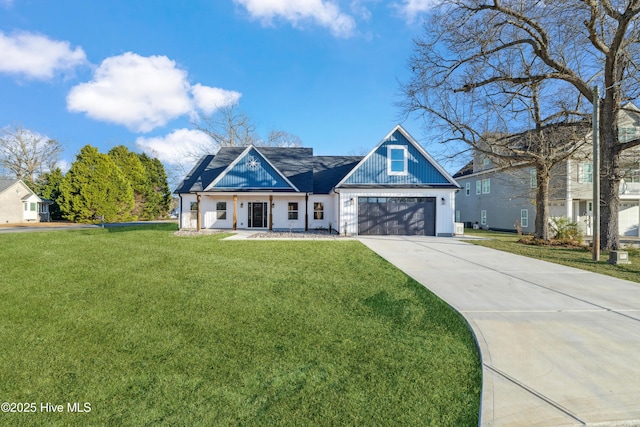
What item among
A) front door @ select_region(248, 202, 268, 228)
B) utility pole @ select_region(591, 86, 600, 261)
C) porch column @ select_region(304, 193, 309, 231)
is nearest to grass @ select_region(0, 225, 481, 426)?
utility pole @ select_region(591, 86, 600, 261)

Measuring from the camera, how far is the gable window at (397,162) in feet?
55.6

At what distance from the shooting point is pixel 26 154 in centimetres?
3841

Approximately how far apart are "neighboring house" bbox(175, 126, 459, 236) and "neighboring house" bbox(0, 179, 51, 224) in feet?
83.5

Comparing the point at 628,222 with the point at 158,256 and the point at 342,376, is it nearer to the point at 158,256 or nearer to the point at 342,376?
the point at 342,376

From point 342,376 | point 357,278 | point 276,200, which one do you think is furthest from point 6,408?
point 276,200

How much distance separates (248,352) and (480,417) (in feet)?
8.22

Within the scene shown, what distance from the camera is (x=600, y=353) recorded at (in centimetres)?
345

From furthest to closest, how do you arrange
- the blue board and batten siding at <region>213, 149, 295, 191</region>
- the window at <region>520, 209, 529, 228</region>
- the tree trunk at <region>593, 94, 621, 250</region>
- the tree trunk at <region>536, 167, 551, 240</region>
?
the window at <region>520, 209, 529, 228</region>
the blue board and batten siding at <region>213, 149, 295, 191</region>
the tree trunk at <region>536, 167, 551, 240</region>
the tree trunk at <region>593, 94, 621, 250</region>

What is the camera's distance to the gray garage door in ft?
55.4

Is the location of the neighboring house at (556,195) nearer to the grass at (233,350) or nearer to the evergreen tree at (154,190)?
the grass at (233,350)

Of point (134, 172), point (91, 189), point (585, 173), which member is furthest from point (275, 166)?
point (134, 172)

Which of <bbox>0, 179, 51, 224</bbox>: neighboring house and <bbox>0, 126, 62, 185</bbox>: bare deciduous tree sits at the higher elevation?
<bbox>0, 126, 62, 185</bbox>: bare deciduous tree

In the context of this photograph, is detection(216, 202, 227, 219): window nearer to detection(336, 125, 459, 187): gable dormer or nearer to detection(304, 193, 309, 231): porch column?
detection(304, 193, 309, 231): porch column

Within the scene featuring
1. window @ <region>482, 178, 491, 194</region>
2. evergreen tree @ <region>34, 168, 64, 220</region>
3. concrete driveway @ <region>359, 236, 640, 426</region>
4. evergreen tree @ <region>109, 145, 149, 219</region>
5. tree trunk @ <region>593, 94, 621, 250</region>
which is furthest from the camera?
evergreen tree @ <region>109, 145, 149, 219</region>
